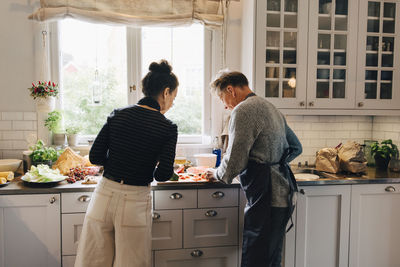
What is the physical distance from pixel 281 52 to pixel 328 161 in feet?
3.23

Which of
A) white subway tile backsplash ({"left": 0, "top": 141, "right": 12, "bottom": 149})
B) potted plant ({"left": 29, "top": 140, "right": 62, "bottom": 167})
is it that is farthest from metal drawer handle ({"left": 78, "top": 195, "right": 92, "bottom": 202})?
white subway tile backsplash ({"left": 0, "top": 141, "right": 12, "bottom": 149})

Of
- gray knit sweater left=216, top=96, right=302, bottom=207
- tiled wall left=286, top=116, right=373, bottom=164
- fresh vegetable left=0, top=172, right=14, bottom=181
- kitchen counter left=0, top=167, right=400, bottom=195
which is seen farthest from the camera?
tiled wall left=286, top=116, right=373, bottom=164

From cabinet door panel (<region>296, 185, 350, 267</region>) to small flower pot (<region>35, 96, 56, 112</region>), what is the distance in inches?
83.8

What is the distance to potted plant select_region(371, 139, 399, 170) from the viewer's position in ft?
9.06

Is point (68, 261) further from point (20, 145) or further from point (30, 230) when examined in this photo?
point (20, 145)

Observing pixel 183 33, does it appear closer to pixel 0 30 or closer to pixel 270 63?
pixel 270 63

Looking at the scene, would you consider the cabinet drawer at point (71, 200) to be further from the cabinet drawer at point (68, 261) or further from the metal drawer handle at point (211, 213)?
the metal drawer handle at point (211, 213)

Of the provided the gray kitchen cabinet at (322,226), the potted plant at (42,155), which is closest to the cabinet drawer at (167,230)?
the gray kitchen cabinet at (322,226)

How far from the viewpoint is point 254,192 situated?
1846 millimetres

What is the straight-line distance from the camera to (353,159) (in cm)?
254

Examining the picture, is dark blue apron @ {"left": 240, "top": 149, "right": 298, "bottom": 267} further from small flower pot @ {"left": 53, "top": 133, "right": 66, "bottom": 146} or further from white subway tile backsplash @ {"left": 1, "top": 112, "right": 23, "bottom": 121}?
white subway tile backsplash @ {"left": 1, "top": 112, "right": 23, "bottom": 121}

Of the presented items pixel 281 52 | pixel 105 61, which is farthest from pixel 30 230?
pixel 281 52

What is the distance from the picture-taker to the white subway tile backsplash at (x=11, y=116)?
8.86 feet

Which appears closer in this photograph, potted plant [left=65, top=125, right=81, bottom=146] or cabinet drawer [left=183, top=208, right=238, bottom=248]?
cabinet drawer [left=183, top=208, right=238, bottom=248]
